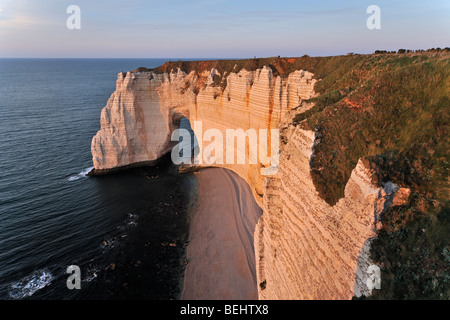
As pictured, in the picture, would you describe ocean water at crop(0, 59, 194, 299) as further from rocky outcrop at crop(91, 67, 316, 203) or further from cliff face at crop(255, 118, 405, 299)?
cliff face at crop(255, 118, 405, 299)

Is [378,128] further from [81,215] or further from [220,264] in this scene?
[81,215]

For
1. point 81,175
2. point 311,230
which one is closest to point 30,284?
point 81,175

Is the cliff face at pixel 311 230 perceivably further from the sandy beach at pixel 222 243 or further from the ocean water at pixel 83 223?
the ocean water at pixel 83 223

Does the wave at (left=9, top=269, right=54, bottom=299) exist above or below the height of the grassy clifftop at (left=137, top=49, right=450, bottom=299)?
below

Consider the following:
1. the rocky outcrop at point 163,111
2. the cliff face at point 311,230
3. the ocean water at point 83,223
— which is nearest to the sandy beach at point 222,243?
the ocean water at point 83,223

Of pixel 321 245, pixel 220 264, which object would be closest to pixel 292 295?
pixel 321 245

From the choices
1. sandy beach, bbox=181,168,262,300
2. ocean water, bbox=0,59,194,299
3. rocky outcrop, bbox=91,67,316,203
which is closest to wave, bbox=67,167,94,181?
ocean water, bbox=0,59,194,299

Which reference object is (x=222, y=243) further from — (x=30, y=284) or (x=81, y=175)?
→ (x=81, y=175)
